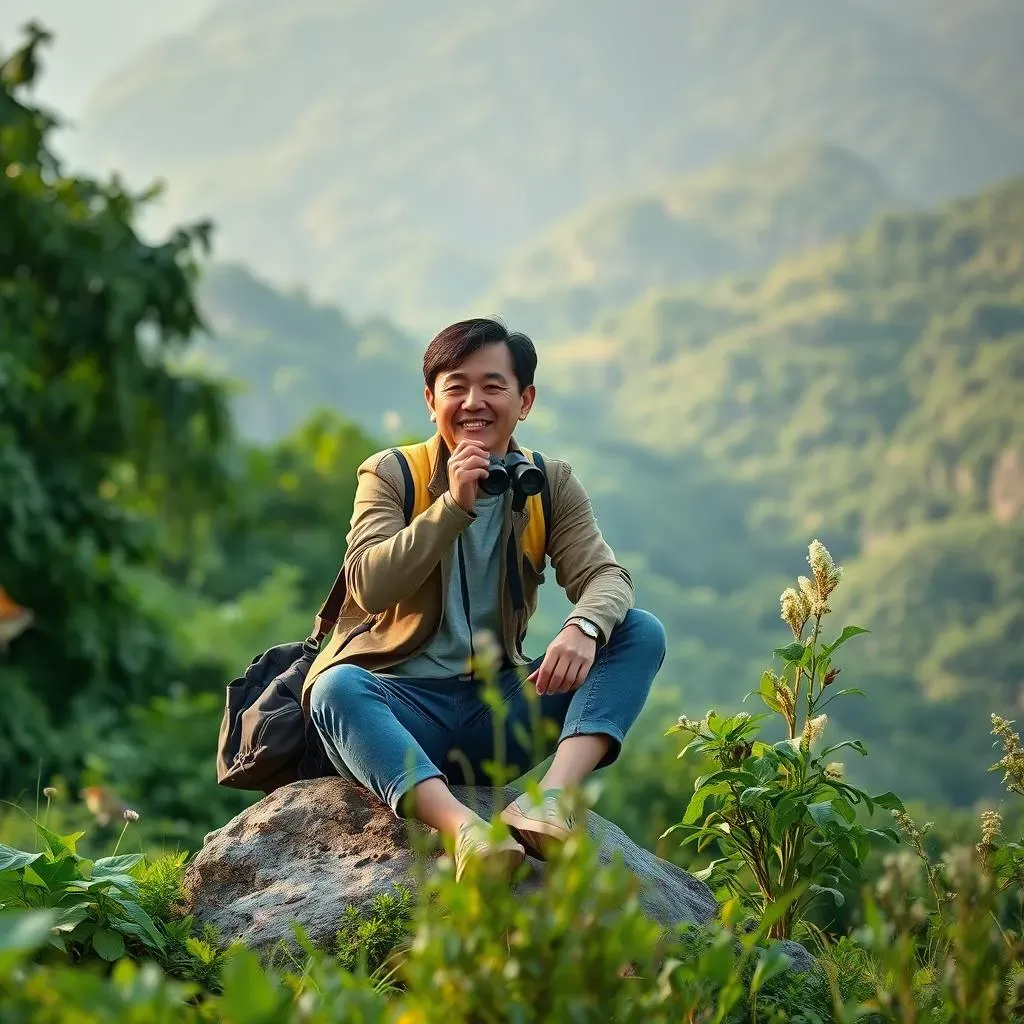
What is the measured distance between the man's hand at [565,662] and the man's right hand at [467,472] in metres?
0.38

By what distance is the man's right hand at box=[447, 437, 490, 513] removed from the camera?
10.8ft

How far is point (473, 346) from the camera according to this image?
3541mm

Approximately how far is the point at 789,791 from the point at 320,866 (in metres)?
1.15

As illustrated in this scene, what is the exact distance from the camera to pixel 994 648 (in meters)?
91.1

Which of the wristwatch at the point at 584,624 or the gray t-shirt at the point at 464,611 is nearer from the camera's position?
the wristwatch at the point at 584,624

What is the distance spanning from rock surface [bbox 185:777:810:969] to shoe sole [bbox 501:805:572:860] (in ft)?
0.47

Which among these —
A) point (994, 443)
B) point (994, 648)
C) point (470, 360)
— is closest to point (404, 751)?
point (470, 360)

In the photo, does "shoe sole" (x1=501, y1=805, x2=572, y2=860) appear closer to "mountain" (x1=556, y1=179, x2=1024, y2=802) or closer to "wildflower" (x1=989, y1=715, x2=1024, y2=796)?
"wildflower" (x1=989, y1=715, x2=1024, y2=796)

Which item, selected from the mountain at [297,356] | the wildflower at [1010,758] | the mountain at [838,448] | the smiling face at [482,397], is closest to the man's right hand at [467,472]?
the smiling face at [482,397]

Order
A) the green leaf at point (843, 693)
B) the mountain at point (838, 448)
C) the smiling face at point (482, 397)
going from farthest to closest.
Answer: the mountain at point (838, 448) < the smiling face at point (482, 397) < the green leaf at point (843, 693)

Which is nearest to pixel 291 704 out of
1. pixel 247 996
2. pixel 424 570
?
pixel 424 570

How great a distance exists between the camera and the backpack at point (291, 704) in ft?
11.9

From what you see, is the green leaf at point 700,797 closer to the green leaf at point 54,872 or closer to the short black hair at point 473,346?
the short black hair at point 473,346

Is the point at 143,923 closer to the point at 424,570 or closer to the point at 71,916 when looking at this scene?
the point at 71,916
